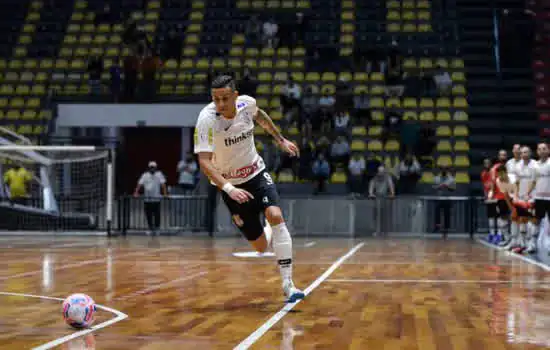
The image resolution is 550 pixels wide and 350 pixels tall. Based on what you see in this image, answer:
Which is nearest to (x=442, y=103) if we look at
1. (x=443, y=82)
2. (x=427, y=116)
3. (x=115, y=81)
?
(x=443, y=82)

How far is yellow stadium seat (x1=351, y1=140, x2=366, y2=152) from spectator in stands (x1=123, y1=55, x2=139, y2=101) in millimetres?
7670

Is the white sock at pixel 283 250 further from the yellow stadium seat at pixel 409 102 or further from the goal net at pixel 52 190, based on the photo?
the yellow stadium seat at pixel 409 102

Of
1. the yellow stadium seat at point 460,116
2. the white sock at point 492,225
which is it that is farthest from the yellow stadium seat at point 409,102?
the white sock at point 492,225

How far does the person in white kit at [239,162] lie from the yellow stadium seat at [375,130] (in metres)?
21.3

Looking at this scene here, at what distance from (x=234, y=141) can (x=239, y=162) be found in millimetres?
248

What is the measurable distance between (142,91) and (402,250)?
14723 mm

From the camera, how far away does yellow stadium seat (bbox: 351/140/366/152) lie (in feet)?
102

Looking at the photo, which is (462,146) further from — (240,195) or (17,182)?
(240,195)

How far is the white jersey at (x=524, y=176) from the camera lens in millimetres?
20688

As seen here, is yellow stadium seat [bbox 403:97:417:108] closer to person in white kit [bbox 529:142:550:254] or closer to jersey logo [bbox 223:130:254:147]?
person in white kit [bbox 529:142:550:254]

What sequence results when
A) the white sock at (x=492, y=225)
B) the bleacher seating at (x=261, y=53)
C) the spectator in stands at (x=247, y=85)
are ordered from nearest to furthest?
the white sock at (x=492, y=225) < the spectator in stands at (x=247, y=85) < the bleacher seating at (x=261, y=53)

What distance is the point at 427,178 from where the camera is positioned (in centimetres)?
3042

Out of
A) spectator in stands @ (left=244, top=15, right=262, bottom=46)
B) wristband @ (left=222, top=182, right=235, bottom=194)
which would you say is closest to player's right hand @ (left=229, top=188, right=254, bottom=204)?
wristband @ (left=222, top=182, right=235, bottom=194)

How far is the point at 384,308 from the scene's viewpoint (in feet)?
31.8
